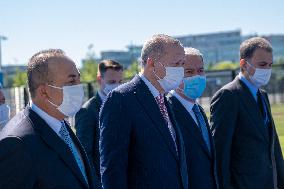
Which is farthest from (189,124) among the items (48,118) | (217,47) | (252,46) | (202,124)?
(217,47)

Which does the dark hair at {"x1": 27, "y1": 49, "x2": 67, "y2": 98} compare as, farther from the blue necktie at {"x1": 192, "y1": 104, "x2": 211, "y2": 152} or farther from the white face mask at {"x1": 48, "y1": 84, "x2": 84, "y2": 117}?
the blue necktie at {"x1": 192, "y1": 104, "x2": 211, "y2": 152}

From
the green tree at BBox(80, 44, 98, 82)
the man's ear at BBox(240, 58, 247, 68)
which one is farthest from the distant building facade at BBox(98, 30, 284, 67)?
the man's ear at BBox(240, 58, 247, 68)

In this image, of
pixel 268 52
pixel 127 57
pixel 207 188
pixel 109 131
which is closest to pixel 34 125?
pixel 109 131

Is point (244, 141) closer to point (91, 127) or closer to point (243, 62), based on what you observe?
point (243, 62)

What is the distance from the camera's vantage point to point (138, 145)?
4.49 m

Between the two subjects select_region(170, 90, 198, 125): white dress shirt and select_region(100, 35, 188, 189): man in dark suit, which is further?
select_region(170, 90, 198, 125): white dress shirt

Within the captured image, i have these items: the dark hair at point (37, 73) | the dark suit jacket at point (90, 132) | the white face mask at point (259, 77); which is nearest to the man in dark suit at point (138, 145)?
the dark hair at point (37, 73)

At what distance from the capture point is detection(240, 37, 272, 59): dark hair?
6.28m

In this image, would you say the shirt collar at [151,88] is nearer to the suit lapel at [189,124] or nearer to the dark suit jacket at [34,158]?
the suit lapel at [189,124]

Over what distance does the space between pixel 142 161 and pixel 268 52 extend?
2.51 m

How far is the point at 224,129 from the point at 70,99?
88.8 inches

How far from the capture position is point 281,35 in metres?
145

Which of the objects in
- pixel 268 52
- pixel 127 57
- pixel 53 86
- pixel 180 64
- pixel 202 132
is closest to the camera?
pixel 53 86

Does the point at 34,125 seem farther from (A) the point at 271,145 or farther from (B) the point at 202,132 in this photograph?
(A) the point at 271,145
